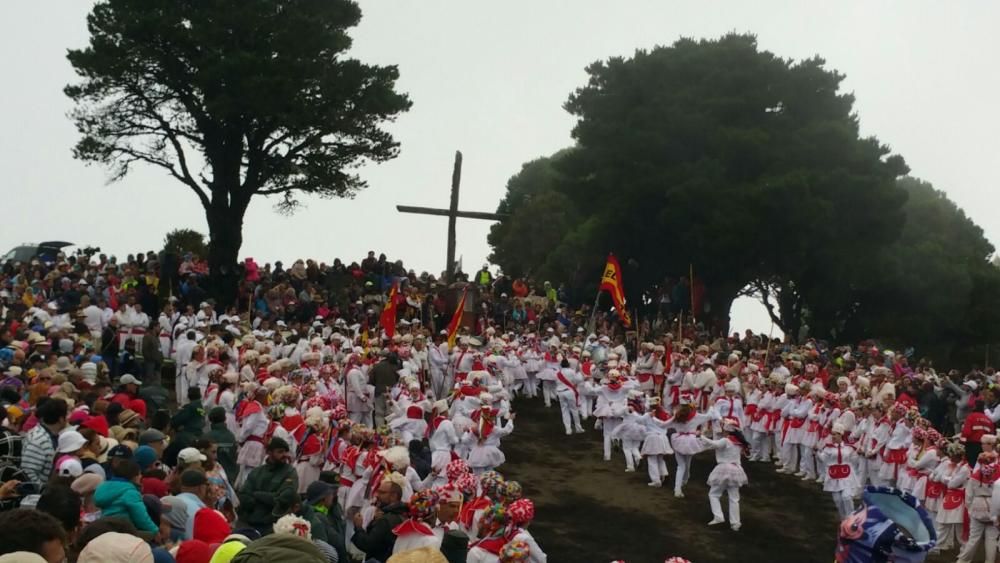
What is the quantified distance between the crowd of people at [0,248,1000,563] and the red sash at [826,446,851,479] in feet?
0.09

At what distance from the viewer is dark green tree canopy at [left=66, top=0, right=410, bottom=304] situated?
122 feet

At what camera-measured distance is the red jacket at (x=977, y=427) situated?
18.8m

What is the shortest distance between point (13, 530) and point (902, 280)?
4425 cm

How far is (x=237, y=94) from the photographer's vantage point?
122 feet

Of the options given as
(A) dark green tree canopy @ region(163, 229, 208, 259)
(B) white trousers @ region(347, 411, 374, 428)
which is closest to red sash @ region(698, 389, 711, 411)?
(B) white trousers @ region(347, 411, 374, 428)

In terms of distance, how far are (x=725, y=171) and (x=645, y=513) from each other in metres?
25.0

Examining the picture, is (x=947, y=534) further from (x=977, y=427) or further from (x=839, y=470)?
(x=977, y=427)

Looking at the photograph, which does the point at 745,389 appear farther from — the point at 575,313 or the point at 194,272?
the point at 194,272

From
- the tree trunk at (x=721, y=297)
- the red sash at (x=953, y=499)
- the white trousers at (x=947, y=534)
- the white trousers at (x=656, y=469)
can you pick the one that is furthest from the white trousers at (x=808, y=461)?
the tree trunk at (x=721, y=297)

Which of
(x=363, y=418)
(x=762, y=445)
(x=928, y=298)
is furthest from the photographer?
(x=928, y=298)

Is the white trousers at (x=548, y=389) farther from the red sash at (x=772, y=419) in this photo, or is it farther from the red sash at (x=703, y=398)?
the red sash at (x=772, y=419)

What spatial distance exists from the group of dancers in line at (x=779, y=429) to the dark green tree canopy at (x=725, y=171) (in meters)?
13.8

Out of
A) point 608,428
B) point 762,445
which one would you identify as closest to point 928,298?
point 762,445

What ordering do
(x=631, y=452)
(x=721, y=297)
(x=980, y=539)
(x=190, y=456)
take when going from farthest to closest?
(x=721, y=297) → (x=631, y=452) → (x=980, y=539) → (x=190, y=456)
